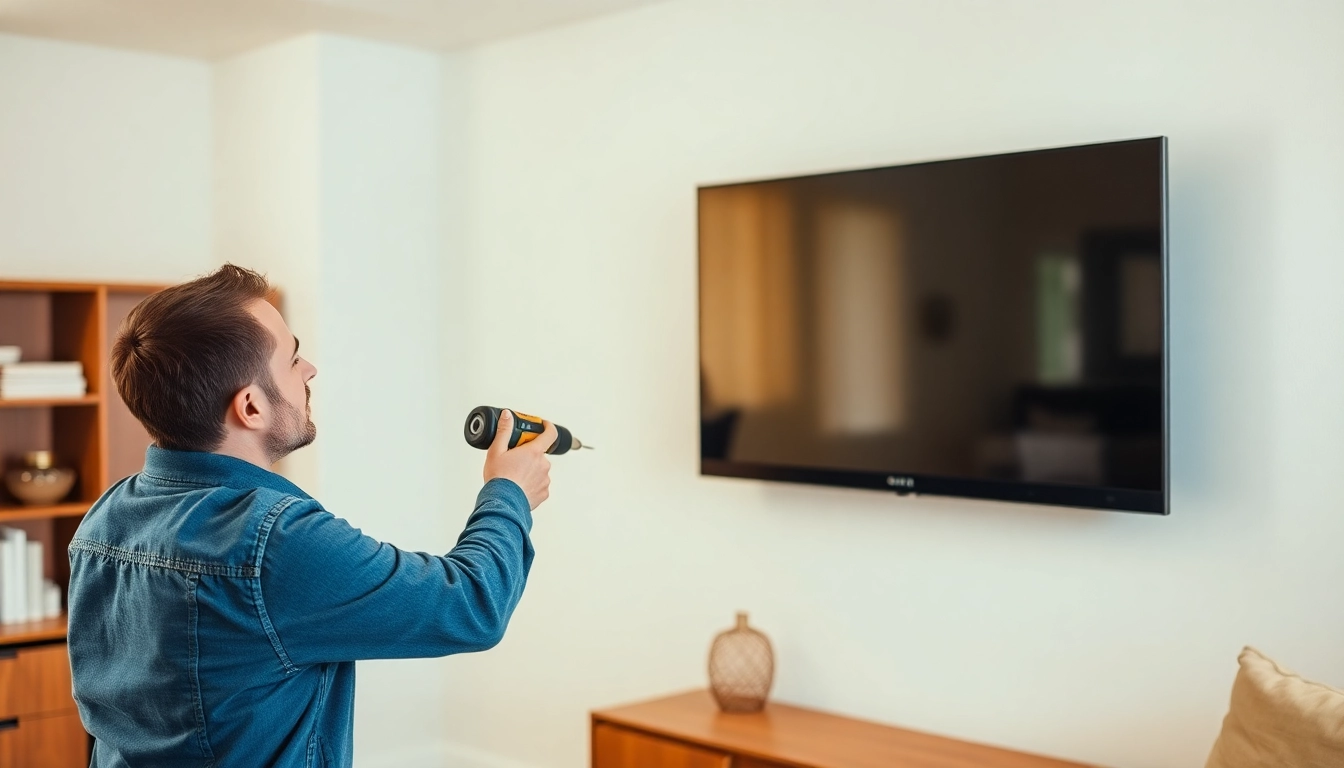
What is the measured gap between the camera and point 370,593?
4.96 ft

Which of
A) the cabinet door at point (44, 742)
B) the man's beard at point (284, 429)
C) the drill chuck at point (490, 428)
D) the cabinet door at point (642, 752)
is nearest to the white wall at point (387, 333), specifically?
the cabinet door at point (44, 742)

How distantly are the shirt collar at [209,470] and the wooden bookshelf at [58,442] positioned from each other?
2455 millimetres

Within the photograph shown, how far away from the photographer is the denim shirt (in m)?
1.48

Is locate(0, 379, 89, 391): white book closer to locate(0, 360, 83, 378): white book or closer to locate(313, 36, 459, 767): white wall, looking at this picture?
locate(0, 360, 83, 378): white book

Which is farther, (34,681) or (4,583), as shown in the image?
(4,583)

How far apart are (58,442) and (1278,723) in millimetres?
3579

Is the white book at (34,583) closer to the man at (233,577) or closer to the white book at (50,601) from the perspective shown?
the white book at (50,601)

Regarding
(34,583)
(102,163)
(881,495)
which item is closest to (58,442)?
(34,583)

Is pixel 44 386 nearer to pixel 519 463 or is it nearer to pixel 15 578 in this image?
pixel 15 578

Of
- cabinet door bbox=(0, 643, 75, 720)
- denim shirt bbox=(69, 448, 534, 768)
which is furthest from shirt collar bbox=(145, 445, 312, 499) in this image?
cabinet door bbox=(0, 643, 75, 720)

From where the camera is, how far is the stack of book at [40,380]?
12.4ft

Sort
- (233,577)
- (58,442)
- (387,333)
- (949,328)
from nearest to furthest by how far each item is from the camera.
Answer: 1. (233,577)
2. (949,328)
3. (58,442)
4. (387,333)

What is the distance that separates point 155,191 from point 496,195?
1208 mm

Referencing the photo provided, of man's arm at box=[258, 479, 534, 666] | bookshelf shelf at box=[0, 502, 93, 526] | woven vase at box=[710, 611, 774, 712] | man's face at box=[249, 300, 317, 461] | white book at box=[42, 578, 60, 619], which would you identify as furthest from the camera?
white book at box=[42, 578, 60, 619]
